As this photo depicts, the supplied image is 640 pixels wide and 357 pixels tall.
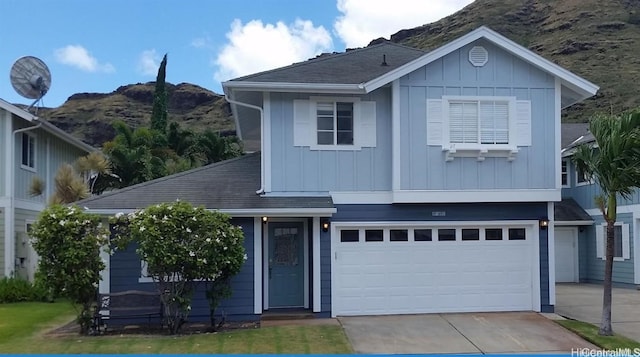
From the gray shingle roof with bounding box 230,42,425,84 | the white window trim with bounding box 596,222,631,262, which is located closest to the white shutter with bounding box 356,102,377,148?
the gray shingle roof with bounding box 230,42,425,84

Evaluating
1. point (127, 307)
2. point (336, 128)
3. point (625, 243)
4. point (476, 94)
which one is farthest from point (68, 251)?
point (625, 243)

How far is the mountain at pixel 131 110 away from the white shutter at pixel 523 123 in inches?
1979

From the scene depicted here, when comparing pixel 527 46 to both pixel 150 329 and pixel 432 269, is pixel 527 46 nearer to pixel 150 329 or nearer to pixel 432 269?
pixel 432 269

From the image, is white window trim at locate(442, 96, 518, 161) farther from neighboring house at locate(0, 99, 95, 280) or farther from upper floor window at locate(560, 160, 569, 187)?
neighboring house at locate(0, 99, 95, 280)

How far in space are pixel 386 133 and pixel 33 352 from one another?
8.10 m

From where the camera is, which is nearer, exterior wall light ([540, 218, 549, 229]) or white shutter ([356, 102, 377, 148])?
white shutter ([356, 102, 377, 148])

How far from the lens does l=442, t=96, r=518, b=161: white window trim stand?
45.8 ft

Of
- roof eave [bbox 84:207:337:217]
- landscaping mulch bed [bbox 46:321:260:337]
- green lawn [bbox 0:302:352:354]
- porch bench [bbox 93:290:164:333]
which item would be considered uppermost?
roof eave [bbox 84:207:337:217]

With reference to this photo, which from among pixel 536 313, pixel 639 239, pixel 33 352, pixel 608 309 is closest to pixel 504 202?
pixel 536 313

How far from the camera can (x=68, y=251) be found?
11.8 metres

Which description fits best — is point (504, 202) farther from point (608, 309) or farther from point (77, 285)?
point (77, 285)

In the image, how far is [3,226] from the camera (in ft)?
59.7

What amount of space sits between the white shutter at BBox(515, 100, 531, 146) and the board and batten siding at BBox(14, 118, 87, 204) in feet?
45.6

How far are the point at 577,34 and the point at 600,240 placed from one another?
150 feet
